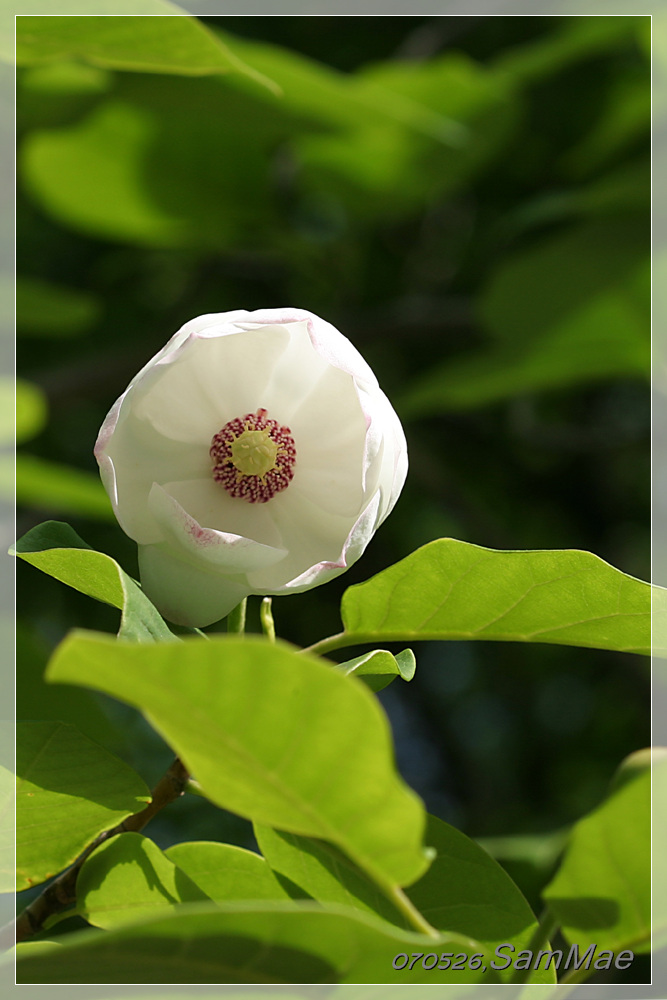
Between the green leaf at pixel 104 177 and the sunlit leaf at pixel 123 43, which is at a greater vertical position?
the sunlit leaf at pixel 123 43

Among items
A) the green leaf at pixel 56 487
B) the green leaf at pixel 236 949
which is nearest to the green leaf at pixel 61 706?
the green leaf at pixel 236 949

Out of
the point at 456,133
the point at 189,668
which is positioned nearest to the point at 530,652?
the point at 456,133

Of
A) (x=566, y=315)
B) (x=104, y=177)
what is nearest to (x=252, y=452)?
(x=566, y=315)

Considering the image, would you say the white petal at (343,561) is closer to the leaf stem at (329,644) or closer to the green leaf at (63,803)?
the leaf stem at (329,644)

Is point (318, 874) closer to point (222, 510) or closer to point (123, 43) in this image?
point (222, 510)

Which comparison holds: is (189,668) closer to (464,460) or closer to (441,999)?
(441,999)

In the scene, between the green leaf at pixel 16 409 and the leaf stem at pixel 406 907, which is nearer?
the leaf stem at pixel 406 907

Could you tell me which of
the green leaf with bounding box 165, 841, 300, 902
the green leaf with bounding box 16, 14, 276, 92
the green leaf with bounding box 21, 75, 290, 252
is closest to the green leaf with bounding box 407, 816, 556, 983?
the green leaf with bounding box 165, 841, 300, 902

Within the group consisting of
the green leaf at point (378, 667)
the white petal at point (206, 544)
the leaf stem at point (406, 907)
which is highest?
the white petal at point (206, 544)
